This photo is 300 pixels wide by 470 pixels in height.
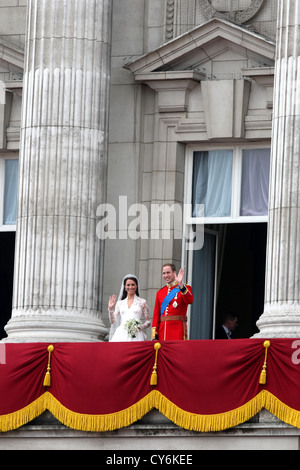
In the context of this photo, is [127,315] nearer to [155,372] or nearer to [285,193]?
[155,372]

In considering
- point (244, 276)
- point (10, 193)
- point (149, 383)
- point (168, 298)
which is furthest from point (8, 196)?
point (149, 383)

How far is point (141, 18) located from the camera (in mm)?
34656

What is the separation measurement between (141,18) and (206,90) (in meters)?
2.13

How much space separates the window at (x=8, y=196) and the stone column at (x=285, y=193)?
7526mm

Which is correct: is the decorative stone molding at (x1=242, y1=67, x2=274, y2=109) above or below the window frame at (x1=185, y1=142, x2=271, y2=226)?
above

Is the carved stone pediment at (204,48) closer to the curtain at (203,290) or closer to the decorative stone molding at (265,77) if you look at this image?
the decorative stone molding at (265,77)

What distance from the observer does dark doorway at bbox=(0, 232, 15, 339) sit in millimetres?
37062

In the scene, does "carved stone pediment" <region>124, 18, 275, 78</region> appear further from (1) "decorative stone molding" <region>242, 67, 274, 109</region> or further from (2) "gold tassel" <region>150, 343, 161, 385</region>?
(2) "gold tassel" <region>150, 343, 161, 385</region>

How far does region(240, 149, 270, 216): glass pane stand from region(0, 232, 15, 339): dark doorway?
573 cm

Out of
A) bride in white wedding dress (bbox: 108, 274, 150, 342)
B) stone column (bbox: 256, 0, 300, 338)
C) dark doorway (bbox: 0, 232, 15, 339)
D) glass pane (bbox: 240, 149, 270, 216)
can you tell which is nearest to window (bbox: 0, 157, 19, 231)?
dark doorway (bbox: 0, 232, 15, 339)

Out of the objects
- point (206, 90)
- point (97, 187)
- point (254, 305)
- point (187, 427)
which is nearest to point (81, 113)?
point (97, 187)

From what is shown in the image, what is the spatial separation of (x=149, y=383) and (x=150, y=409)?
47 cm

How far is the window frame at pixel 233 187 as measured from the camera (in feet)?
110

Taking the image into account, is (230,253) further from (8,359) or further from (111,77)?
(8,359)
